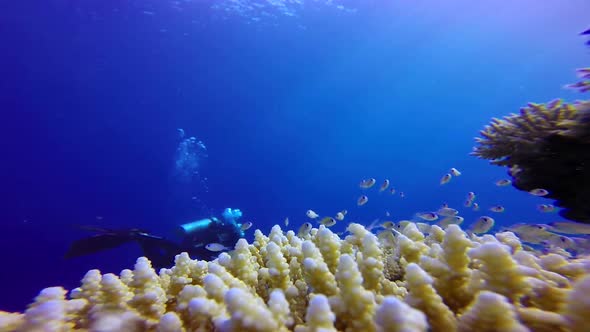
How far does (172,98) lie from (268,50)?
22.2 metres

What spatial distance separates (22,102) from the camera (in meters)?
46.0

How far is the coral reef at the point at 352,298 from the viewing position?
1.11 meters

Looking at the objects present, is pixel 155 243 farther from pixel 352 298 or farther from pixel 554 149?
pixel 554 149

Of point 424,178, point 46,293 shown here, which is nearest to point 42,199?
point 46,293

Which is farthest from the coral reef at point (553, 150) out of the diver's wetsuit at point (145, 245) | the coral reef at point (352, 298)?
the diver's wetsuit at point (145, 245)

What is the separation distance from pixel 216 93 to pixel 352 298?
61.9m

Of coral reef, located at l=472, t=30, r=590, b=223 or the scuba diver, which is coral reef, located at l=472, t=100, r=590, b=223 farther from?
the scuba diver

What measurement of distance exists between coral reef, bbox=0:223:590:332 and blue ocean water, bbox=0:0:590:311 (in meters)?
29.1

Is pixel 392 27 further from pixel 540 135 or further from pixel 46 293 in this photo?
pixel 46 293

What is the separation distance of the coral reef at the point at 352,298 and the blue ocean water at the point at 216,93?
2912 centimetres

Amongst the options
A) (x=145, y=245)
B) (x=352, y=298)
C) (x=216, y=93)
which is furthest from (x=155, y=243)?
(x=216, y=93)

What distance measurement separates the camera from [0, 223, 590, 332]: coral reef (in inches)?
43.8

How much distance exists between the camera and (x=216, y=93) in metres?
59.0

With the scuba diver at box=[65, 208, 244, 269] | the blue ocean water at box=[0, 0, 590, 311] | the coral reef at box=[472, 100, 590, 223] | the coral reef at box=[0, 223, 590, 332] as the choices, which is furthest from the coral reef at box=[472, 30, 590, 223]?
the blue ocean water at box=[0, 0, 590, 311]
